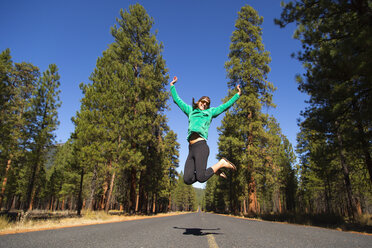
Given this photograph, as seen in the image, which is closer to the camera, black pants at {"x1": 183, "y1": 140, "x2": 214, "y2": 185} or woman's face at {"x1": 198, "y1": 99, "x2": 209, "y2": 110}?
black pants at {"x1": 183, "y1": 140, "x2": 214, "y2": 185}

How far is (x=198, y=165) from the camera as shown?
3.68 m

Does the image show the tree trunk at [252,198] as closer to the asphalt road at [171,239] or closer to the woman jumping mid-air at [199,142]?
the asphalt road at [171,239]

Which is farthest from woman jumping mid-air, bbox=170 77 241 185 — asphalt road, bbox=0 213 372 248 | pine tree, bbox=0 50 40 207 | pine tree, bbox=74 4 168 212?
pine tree, bbox=0 50 40 207

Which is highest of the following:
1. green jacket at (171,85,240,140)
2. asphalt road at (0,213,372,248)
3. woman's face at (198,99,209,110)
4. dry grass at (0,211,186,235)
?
woman's face at (198,99,209,110)

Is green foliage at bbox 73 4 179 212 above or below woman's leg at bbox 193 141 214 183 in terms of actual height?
above

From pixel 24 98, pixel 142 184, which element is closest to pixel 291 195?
pixel 142 184

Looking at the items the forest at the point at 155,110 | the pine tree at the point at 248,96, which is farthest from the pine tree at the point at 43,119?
the pine tree at the point at 248,96

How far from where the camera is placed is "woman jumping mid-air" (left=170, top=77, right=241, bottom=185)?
3.71 metres

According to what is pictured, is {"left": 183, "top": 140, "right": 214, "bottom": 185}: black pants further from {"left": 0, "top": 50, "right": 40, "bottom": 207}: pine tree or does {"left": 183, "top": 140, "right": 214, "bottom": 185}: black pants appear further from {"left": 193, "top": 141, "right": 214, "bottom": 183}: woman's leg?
{"left": 0, "top": 50, "right": 40, "bottom": 207}: pine tree

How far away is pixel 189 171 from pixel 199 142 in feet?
1.99

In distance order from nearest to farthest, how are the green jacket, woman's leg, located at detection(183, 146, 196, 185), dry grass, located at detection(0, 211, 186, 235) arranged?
woman's leg, located at detection(183, 146, 196, 185)
the green jacket
dry grass, located at detection(0, 211, 186, 235)

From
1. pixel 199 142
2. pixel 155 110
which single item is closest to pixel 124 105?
pixel 155 110

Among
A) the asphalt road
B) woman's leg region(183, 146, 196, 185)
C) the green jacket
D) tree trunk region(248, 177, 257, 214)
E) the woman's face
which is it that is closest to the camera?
the asphalt road

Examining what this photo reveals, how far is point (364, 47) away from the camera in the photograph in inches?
225
